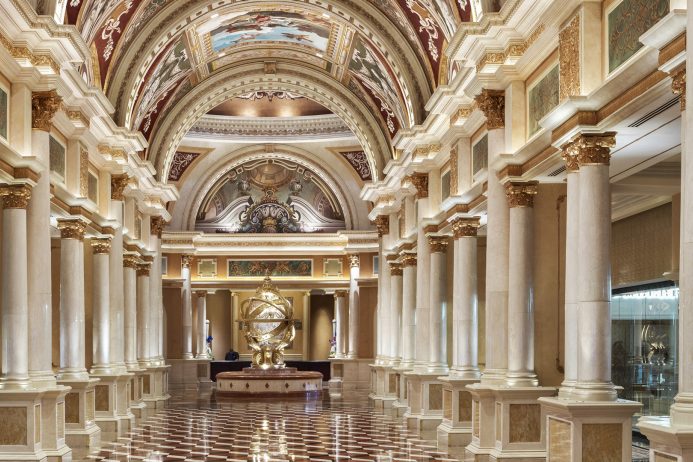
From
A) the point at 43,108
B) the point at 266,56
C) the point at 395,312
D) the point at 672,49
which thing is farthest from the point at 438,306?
the point at 672,49

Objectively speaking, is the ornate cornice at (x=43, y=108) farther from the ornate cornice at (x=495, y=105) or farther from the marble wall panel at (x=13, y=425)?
the ornate cornice at (x=495, y=105)

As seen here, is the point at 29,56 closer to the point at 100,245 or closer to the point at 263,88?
the point at 100,245

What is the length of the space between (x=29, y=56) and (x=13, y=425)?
520 centimetres

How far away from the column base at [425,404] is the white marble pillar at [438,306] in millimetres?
294

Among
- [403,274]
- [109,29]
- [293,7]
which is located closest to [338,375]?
[403,274]

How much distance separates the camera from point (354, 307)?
125 ft

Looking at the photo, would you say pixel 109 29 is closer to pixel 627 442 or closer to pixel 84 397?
pixel 84 397

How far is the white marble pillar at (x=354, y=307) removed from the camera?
124 ft

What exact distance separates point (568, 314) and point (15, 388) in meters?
7.56

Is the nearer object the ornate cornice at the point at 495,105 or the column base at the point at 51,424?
the column base at the point at 51,424

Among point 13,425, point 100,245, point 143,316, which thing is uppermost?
point 100,245

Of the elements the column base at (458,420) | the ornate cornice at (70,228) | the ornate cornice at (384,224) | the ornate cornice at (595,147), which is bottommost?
the column base at (458,420)

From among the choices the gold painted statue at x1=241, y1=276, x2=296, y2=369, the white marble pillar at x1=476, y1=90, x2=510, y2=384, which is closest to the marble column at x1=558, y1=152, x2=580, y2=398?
the white marble pillar at x1=476, y1=90, x2=510, y2=384

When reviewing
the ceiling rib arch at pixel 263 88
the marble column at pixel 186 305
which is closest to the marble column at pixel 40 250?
the ceiling rib arch at pixel 263 88
